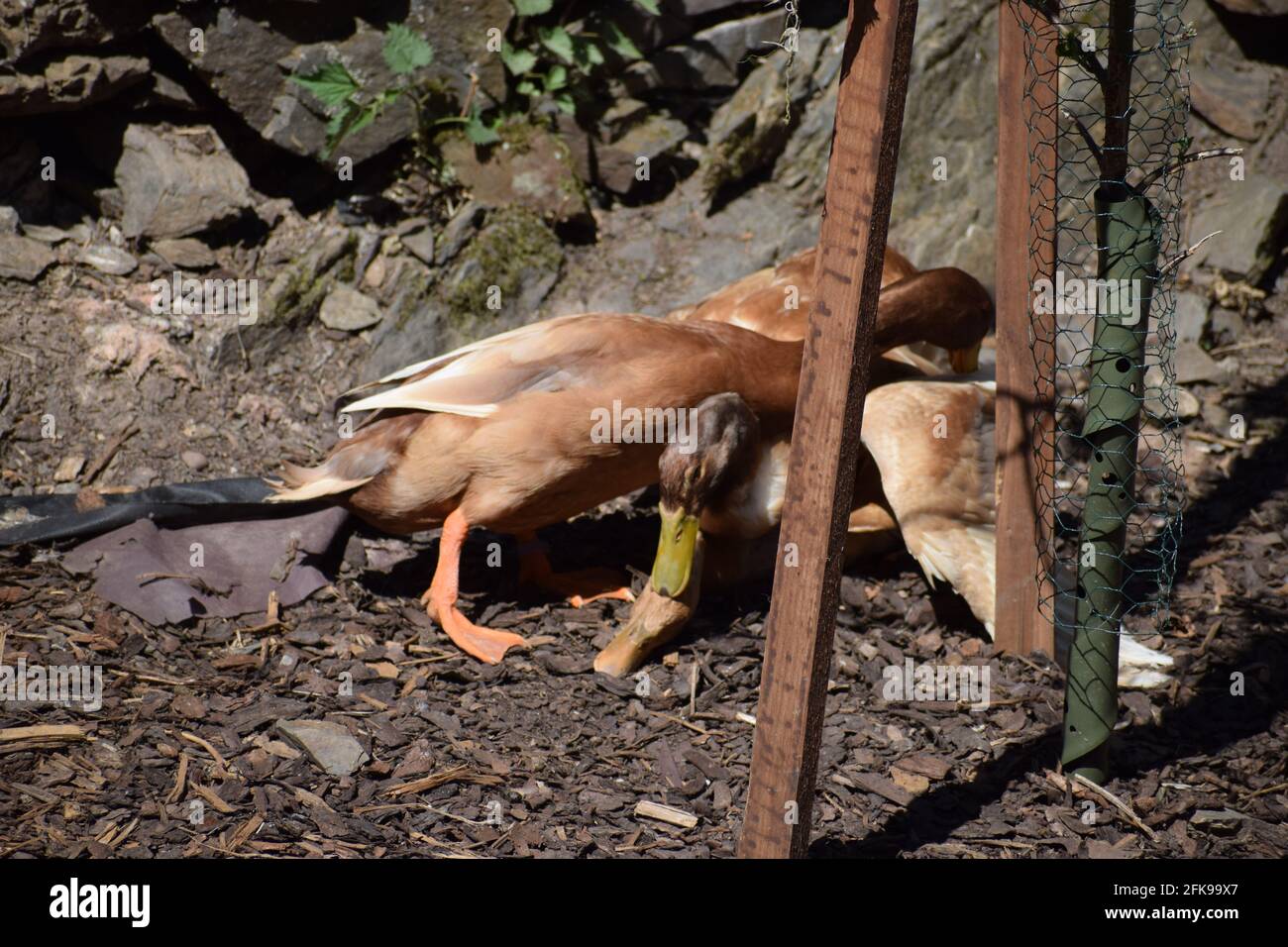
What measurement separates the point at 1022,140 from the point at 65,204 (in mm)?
4551

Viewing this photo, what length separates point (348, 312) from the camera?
5820 mm

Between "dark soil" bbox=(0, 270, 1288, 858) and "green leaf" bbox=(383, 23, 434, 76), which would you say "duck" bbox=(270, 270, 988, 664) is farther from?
"green leaf" bbox=(383, 23, 434, 76)

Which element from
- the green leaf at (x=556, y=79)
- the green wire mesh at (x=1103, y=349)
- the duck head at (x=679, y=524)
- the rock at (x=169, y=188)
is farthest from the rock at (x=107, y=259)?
the green wire mesh at (x=1103, y=349)

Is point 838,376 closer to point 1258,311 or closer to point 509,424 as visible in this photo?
point 509,424

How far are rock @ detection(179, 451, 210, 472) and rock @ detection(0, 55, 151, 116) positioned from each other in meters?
1.82

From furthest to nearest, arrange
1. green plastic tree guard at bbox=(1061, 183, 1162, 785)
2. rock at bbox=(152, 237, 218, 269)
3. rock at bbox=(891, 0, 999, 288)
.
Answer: rock at bbox=(891, 0, 999, 288) → rock at bbox=(152, 237, 218, 269) → green plastic tree guard at bbox=(1061, 183, 1162, 785)

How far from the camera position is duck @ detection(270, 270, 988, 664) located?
4266 millimetres

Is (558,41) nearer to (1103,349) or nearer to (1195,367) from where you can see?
(1195,367)

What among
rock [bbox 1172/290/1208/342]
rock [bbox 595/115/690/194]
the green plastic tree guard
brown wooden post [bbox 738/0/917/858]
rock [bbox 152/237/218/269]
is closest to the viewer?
brown wooden post [bbox 738/0/917/858]

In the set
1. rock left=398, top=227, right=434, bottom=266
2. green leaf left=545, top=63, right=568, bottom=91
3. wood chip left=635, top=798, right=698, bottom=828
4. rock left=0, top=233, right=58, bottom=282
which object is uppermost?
green leaf left=545, top=63, right=568, bottom=91

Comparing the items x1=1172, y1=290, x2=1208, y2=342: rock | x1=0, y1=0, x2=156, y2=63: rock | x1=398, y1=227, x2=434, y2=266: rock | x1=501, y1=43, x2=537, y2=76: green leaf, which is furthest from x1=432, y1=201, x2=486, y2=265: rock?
x1=1172, y1=290, x2=1208, y2=342: rock

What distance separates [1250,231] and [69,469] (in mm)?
6010

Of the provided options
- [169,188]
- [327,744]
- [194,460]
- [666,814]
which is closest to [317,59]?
[169,188]

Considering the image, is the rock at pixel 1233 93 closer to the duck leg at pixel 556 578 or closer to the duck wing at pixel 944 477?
the duck wing at pixel 944 477
